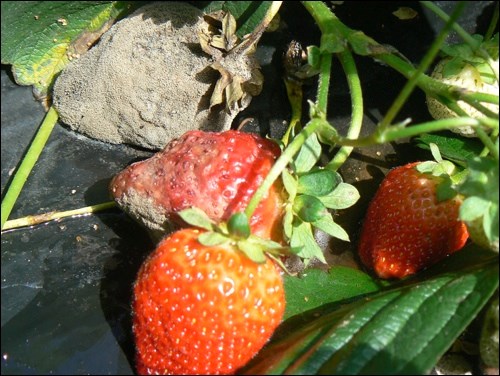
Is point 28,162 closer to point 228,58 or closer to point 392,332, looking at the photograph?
point 228,58

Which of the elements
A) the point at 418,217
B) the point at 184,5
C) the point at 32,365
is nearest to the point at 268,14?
the point at 184,5

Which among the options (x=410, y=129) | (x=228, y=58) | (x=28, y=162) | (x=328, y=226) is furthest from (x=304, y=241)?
(x=28, y=162)

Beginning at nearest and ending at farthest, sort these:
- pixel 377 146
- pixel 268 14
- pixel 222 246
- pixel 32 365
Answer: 1. pixel 222 246
2. pixel 32 365
3. pixel 268 14
4. pixel 377 146

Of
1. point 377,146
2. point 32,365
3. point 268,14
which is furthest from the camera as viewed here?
point 377,146

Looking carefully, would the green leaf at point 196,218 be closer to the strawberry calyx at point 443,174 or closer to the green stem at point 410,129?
the green stem at point 410,129

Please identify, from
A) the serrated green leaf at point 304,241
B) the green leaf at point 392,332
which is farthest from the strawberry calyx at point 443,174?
the serrated green leaf at point 304,241

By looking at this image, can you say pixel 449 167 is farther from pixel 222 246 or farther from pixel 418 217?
pixel 222 246

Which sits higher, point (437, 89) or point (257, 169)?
point (437, 89)
